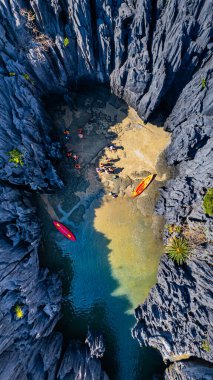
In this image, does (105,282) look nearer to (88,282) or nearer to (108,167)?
(88,282)

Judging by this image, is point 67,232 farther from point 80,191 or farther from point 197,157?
point 197,157

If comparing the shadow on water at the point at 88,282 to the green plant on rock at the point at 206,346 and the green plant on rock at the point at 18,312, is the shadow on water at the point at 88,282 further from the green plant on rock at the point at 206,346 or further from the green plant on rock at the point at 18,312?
the green plant on rock at the point at 206,346

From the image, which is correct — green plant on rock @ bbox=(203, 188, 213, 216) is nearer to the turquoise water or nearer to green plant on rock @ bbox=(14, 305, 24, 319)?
the turquoise water

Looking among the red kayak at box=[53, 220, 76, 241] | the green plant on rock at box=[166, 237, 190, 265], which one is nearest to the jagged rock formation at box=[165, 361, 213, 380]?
the green plant on rock at box=[166, 237, 190, 265]

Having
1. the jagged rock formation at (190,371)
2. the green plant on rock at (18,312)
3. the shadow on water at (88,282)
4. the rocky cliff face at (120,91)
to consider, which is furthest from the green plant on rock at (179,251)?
the green plant on rock at (18,312)

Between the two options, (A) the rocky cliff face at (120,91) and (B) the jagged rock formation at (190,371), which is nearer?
(B) the jagged rock formation at (190,371)

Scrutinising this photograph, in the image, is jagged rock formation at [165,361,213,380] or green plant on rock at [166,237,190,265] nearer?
jagged rock formation at [165,361,213,380]
